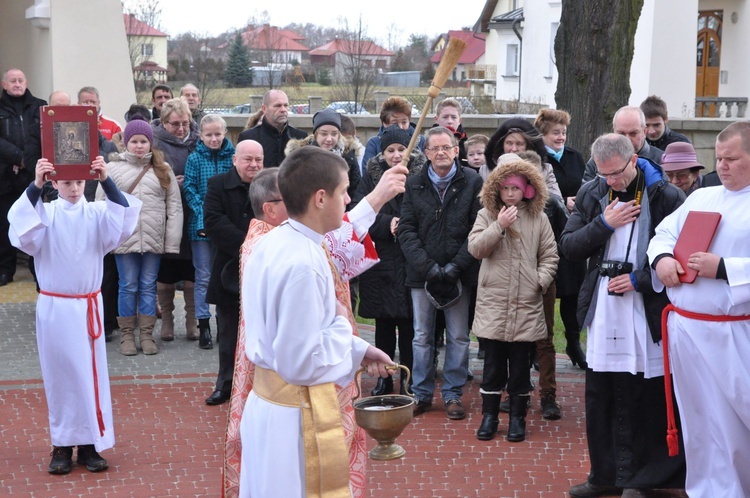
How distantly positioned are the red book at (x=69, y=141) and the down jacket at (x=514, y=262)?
2628 mm

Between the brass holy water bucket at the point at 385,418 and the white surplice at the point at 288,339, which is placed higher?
the white surplice at the point at 288,339

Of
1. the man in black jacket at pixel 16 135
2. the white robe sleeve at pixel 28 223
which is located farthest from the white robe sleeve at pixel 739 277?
the man in black jacket at pixel 16 135

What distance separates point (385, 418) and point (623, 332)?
2.13 metres

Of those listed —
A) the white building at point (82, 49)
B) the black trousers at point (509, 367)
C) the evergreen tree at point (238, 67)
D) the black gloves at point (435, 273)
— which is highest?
the evergreen tree at point (238, 67)

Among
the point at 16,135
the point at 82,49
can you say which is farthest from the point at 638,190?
the point at 82,49

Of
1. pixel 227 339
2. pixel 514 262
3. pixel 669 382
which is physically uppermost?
pixel 514 262

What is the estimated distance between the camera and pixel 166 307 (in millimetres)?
9680

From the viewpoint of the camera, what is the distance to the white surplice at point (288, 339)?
3.69m

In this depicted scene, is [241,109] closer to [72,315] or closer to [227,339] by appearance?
[227,339]

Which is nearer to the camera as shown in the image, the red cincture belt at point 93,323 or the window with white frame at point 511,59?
the red cincture belt at point 93,323

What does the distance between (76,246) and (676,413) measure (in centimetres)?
385

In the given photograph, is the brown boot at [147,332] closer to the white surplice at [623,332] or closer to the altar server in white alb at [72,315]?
the altar server in white alb at [72,315]

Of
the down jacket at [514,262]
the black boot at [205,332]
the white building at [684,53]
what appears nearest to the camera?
the down jacket at [514,262]

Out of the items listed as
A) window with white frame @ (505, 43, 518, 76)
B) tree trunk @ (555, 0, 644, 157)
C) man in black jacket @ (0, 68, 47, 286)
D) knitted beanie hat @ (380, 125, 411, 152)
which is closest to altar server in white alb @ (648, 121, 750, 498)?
knitted beanie hat @ (380, 125, 411, 152)
